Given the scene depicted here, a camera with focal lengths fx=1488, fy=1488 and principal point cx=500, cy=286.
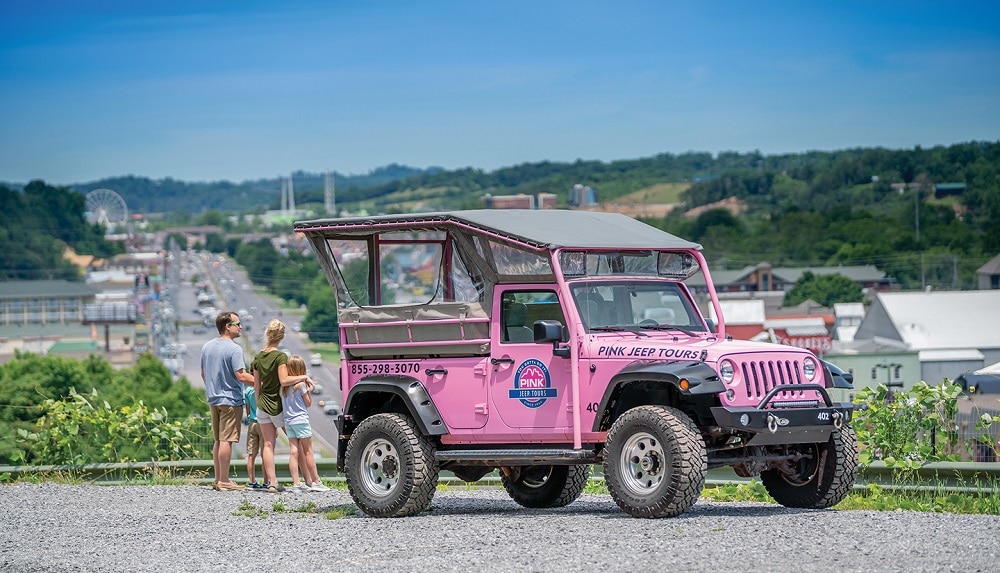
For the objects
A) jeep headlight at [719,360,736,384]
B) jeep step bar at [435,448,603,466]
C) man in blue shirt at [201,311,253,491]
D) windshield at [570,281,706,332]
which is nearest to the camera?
jeep headlight at [719,360,736,384]

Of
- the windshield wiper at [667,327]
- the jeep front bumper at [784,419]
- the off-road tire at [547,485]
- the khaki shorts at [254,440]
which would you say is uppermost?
the windshield wiper at [667,327]

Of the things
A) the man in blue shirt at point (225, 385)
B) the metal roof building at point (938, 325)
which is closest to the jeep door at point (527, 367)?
the man in blue shirt at point (225, 385)

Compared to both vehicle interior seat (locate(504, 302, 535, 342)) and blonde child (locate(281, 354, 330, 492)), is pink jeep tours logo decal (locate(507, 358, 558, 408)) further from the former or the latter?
blonde child (locate(281, 354, 330, 492))

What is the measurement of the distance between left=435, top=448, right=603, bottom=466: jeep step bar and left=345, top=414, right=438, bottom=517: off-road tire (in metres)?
0.23

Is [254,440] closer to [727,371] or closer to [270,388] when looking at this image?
[270,388]

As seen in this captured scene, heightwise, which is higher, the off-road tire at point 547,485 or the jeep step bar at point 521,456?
the jeep step bar at point 521,456

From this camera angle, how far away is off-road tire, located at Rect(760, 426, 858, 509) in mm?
11984

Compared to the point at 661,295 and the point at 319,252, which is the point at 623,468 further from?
the point at 319,252

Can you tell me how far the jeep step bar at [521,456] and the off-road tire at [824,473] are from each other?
5.66ft

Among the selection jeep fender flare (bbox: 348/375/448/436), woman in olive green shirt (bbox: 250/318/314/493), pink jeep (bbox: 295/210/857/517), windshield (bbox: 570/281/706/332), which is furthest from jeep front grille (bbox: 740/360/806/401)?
woman in olive green shirt (bbox: 250/318/314/493)

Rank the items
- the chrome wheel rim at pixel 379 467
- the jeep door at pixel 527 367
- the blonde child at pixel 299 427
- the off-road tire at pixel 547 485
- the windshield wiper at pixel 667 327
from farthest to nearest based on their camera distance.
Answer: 1. the blonde child at pixel 299 427
2. the off-road tire at pixel 547 485
3. the chrome wheel rim at pixel 379 467
4. the windshield wiper at pixel 667 327
5. the jeep door at pixel 527 367

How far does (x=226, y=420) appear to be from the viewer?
15.7 meters

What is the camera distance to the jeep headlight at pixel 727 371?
11297 millimetres

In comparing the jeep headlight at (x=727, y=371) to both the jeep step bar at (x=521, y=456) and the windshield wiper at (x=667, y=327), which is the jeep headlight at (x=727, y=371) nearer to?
the windshield wiper at (x=667, y=327)
